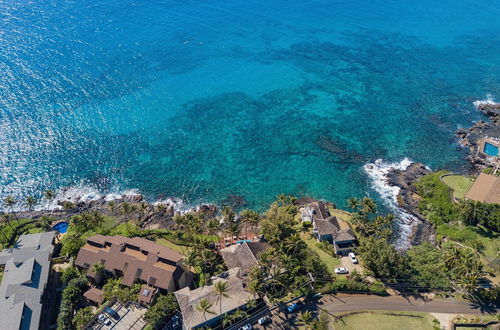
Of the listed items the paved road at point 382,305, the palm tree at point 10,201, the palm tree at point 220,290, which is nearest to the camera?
the palm tree at point 220,290

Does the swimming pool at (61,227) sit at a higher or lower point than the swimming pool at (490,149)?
lower

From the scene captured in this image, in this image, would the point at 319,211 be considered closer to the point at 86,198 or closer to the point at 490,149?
the point at 86,198

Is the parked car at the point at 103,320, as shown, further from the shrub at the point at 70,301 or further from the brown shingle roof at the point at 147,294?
the brown shingle roof at the point at 147,294

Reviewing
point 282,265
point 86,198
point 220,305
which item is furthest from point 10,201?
point 282,265

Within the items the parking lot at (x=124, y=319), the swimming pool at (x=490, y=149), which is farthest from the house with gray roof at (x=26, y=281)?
the swimming pool at (x=490, y=149)

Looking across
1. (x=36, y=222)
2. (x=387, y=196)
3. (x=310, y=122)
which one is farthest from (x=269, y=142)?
(x=36, y=222)

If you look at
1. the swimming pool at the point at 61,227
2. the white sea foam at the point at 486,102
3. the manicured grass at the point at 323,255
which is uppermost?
the white sea foam at the point at 486,102

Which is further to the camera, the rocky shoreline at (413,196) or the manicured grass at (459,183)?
the manicured grass at (459,183)
